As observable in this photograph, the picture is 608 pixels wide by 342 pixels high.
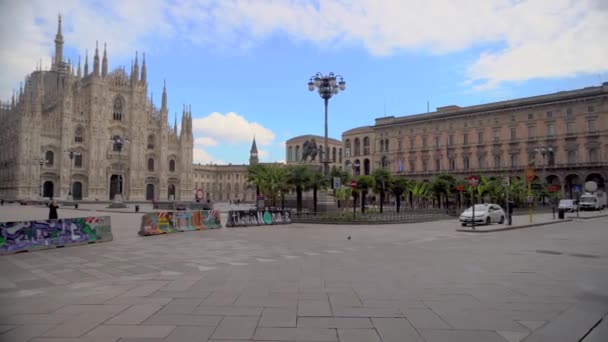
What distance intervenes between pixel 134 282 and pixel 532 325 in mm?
6838

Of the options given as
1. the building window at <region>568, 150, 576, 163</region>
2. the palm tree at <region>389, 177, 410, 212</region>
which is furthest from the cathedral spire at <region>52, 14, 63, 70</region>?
the building window at <region>568, 150, 576, 163</region>

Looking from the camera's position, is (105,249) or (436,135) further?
(436,135)

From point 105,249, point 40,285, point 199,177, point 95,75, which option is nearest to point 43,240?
point 105,249

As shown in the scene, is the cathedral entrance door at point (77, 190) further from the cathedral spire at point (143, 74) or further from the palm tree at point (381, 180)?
the palm tree at point (381, 180)

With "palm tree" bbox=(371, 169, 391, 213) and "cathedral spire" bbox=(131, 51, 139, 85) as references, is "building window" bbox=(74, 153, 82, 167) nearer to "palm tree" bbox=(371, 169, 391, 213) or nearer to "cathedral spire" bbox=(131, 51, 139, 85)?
"cathedral spire" bbox=(131, 51, 139, 85)

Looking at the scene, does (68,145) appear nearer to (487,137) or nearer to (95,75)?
(95,75)

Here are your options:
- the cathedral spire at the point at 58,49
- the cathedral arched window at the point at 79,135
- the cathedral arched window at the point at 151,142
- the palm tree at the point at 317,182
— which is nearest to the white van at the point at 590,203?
the palm tree at the point at 317,182

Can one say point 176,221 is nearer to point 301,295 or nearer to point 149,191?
point 301,295

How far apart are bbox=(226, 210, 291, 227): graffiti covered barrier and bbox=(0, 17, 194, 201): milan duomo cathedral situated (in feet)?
142

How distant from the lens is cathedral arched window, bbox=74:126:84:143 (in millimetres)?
69875

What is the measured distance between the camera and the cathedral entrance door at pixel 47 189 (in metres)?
65.6

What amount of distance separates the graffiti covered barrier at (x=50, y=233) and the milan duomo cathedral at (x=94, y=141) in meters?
49.3

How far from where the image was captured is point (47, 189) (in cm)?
6612

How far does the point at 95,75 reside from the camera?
234 ft
